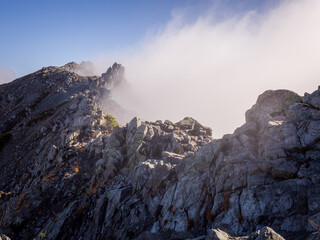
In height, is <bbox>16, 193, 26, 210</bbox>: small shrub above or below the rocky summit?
below

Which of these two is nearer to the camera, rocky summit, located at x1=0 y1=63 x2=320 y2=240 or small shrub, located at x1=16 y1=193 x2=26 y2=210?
rocky summit, located at x1=0 y1=63 x2=320 y2=240

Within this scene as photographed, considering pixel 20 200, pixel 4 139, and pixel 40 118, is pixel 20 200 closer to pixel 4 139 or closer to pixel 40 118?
pixel 4 139

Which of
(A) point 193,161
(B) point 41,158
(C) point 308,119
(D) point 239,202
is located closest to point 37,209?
(B) point 41,158

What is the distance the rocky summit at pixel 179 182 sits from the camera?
51.8 feet

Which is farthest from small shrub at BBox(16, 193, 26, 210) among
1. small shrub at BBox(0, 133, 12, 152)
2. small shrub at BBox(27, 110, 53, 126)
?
small shrub at BBox(27, 110, 53, 126)

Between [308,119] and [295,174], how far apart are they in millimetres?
7970

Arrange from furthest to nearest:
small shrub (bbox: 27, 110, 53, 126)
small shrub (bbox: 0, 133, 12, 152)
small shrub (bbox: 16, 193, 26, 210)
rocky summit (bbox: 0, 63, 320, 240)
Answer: small shrub (bbox: 27, 110, 53, 126) → small shrub (bbox: 0, 133, 12, 152) → small shrub (bbox: 16, 193, 26, 210) → rocky summit (bbox: 0, 63, 320, 240)

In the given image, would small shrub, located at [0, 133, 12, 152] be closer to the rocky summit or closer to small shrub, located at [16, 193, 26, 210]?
the rocky summit

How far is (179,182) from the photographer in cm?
2475

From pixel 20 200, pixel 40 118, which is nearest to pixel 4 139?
pixel 40 118

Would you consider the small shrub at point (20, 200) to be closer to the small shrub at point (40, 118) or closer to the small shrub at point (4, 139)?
the small shrub at point (4, 139)

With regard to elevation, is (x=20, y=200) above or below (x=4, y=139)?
below

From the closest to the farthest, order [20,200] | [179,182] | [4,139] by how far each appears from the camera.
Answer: [179,182] → [20,200] → [4,139]

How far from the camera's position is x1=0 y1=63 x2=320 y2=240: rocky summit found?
51.8 feet
